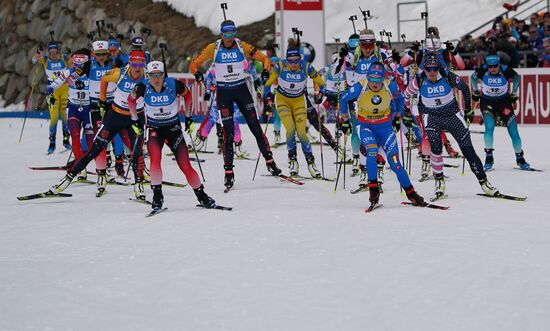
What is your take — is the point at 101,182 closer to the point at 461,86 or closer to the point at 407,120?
the point at 407,120

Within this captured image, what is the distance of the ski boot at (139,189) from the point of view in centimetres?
1394

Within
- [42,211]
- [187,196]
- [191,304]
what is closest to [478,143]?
[187,196]

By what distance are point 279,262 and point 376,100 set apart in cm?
380

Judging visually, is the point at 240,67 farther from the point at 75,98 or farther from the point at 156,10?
the point at 156,10

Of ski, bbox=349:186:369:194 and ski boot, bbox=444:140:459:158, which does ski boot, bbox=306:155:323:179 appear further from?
ski boot, bbox=444:140:459:158

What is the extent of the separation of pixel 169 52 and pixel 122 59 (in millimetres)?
17434

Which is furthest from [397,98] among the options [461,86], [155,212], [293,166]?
[155,212]

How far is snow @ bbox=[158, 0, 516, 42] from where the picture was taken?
2961 centimetres

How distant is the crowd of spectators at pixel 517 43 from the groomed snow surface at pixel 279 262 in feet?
31.7

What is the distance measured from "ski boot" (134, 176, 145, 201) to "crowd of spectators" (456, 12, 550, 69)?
1158 cm

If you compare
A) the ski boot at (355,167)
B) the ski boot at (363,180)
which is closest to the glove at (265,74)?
the ski boot at (355,167)

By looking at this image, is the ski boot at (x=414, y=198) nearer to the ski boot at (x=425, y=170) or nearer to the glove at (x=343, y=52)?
the ski boot at (x=425, y=170)

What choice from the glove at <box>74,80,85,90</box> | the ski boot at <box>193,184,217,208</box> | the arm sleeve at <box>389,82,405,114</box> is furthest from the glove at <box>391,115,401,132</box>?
the glove at <box>74,80,85,90</box>

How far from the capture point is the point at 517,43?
2464 cm
